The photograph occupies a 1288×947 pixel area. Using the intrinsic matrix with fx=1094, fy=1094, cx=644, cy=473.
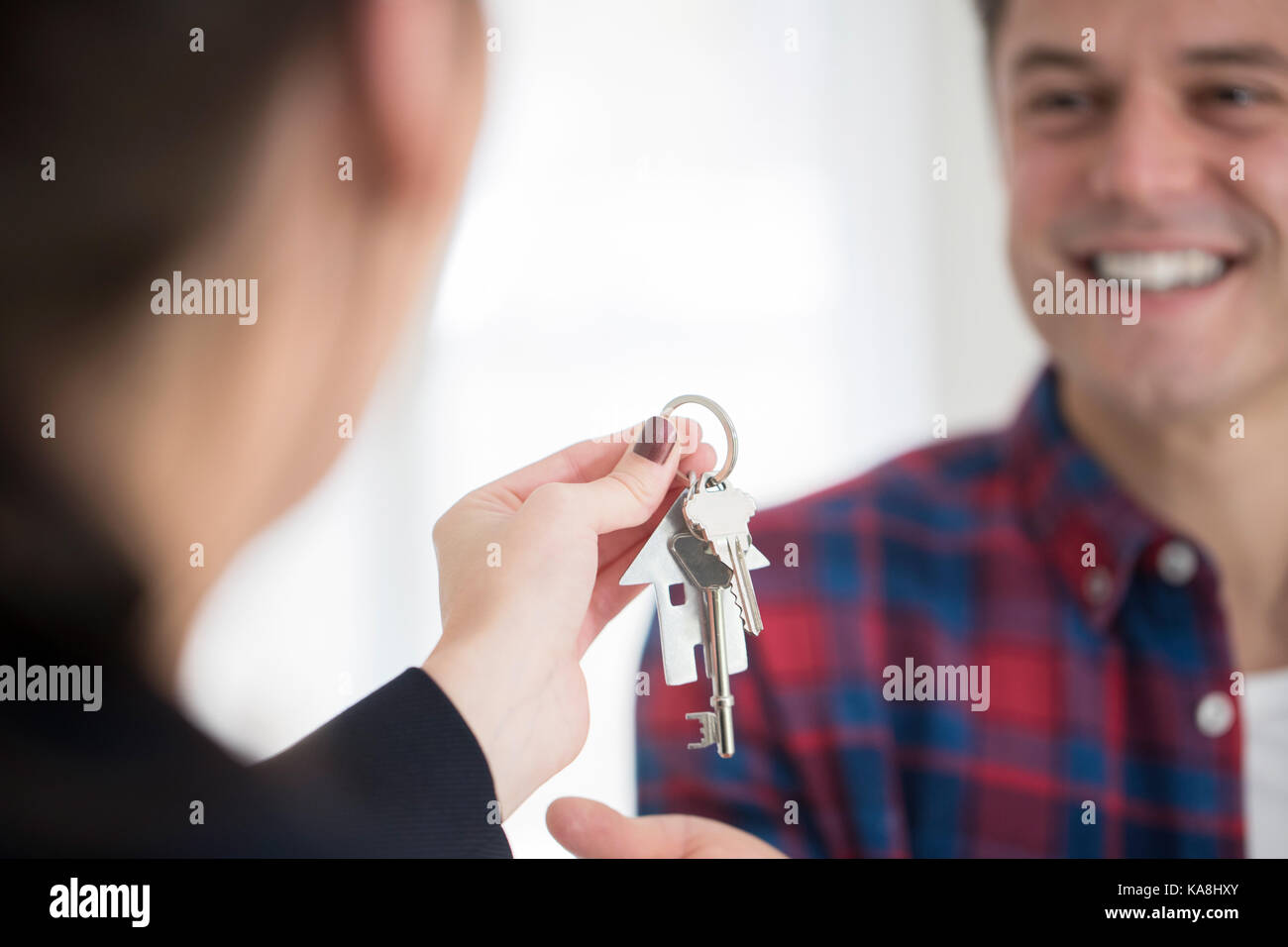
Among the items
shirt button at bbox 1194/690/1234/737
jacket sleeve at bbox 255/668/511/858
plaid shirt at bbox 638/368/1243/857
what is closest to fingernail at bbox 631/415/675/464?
plaid shirt at bbox 638/368/1243/857

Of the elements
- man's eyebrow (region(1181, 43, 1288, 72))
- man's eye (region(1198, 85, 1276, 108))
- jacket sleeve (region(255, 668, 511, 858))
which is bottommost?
jacket sleeve (region(255, 668, 511, 858))

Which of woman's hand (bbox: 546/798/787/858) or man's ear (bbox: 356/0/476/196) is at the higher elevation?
man's ear (bbox: 356/0/476/196)

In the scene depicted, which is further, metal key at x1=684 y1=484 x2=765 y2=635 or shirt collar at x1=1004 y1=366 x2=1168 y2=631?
shirt collar at x1=1004 y1=366 x2=1168 y2=631

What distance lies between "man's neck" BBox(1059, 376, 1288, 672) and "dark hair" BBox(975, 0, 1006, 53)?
1.16 ft

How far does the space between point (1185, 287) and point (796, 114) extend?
14.7 inches

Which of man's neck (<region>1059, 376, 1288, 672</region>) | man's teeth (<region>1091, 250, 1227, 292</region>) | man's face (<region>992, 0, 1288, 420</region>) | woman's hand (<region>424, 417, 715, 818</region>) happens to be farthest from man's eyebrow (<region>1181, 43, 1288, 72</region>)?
woman's hand (<region>424, 417, 715, 818</region>)

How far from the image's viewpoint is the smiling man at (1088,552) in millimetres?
933

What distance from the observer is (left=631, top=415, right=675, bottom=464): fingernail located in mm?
917

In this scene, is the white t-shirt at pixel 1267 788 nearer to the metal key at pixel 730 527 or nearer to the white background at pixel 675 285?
the white background at pixel 675 285

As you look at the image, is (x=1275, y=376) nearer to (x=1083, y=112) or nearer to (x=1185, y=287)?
(x=1185, y=287)

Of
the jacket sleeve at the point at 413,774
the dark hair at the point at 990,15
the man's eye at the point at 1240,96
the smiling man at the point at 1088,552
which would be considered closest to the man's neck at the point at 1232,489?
the smiling man at the point at 1088,552

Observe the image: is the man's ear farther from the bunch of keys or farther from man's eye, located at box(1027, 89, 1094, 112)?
man's eye, located at box(1027, 89, 1094, 112)

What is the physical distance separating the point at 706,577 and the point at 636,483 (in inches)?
3.8

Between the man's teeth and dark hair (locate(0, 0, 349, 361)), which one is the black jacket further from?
the man's teeth
